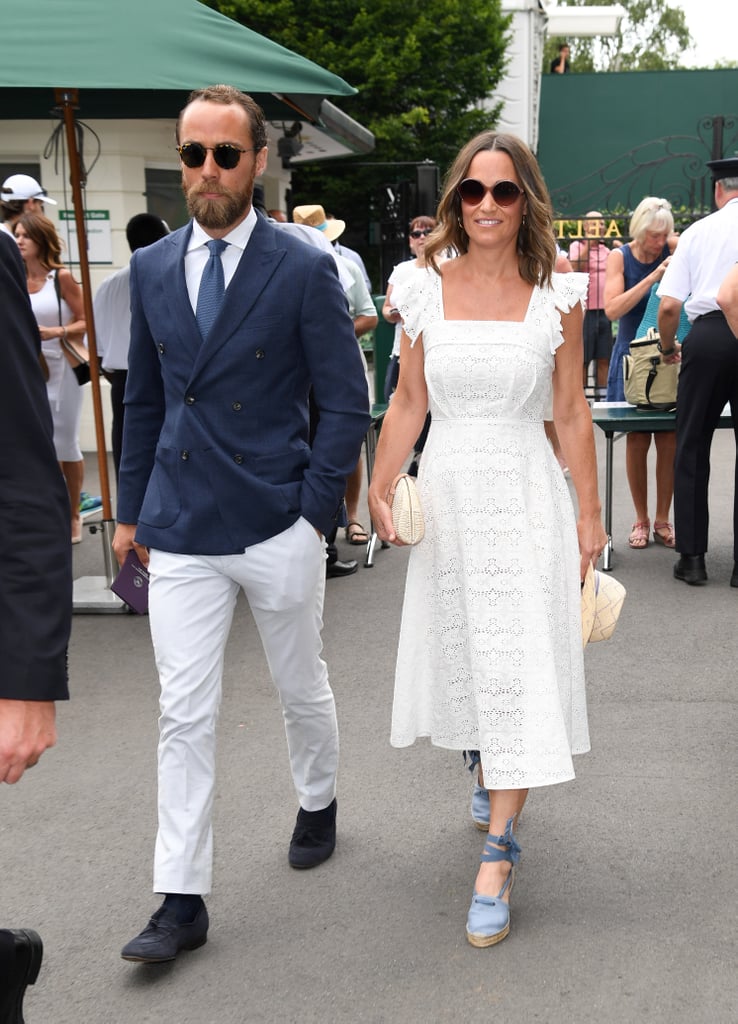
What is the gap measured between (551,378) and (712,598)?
3.86m

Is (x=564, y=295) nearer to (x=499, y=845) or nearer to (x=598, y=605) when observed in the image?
(x=598, y=605)

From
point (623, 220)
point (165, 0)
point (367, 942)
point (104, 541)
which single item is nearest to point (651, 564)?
point (104, 541)

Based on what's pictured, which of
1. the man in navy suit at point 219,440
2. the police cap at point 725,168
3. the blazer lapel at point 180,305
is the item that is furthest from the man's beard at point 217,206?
the police cap at point 725,168

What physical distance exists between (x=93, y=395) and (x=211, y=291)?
3.81m

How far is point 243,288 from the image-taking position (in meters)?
3.53

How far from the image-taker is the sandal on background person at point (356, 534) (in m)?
8.88

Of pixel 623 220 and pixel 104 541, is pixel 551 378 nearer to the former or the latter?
pixel 104 541

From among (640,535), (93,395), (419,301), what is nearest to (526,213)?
(419,301)

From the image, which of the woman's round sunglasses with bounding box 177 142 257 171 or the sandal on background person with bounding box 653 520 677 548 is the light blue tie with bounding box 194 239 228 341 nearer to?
the woman's round sunglasses with bounding box 177 142 257 171

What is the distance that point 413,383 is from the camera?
3.86 m

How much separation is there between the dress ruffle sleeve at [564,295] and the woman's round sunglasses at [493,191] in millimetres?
267

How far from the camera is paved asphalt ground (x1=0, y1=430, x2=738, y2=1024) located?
3303mm

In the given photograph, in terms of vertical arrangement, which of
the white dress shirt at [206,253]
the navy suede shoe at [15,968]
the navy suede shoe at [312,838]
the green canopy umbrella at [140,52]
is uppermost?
the green canopy umbrella at [140,52]

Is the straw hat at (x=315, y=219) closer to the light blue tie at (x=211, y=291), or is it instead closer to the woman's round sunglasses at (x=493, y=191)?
the woman's round sunglasses at (x=493, y=191)
